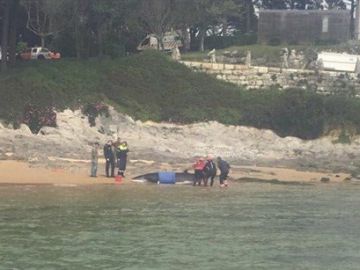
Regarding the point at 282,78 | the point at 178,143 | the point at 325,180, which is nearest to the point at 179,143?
the point at 178,143

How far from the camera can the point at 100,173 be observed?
33031 mm

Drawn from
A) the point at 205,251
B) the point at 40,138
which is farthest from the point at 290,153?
the point at 205,251

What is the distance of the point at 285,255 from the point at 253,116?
28990 millimetres

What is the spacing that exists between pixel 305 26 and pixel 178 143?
91.8ft

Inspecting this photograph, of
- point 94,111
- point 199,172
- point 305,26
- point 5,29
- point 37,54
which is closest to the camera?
point 199,172

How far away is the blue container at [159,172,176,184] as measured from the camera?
102 ft

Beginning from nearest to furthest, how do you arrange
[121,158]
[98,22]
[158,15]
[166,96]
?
1. [121,158]
2. [166,96]
3. [98,22]
4. [158,15]

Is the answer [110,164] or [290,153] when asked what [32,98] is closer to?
[110,164]

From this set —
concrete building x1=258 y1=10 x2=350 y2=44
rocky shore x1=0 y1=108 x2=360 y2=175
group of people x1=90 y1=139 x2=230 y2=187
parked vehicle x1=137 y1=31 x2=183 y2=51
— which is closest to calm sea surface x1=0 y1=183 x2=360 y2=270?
group of people x1=90 y1=139 x2=230 y2=187

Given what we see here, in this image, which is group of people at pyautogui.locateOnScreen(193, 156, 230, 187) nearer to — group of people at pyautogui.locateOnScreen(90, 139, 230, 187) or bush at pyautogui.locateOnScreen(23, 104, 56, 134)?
group of people at pyautogui.locateOnScreen(90, 139, 230, 187)

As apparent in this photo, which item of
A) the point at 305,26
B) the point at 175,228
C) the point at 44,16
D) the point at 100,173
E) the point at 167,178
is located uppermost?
the point at 305,26

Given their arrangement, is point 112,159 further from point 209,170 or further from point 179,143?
point 179,143

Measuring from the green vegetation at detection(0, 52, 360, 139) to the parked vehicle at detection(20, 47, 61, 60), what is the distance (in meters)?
7.73

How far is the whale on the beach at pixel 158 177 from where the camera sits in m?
31.3
